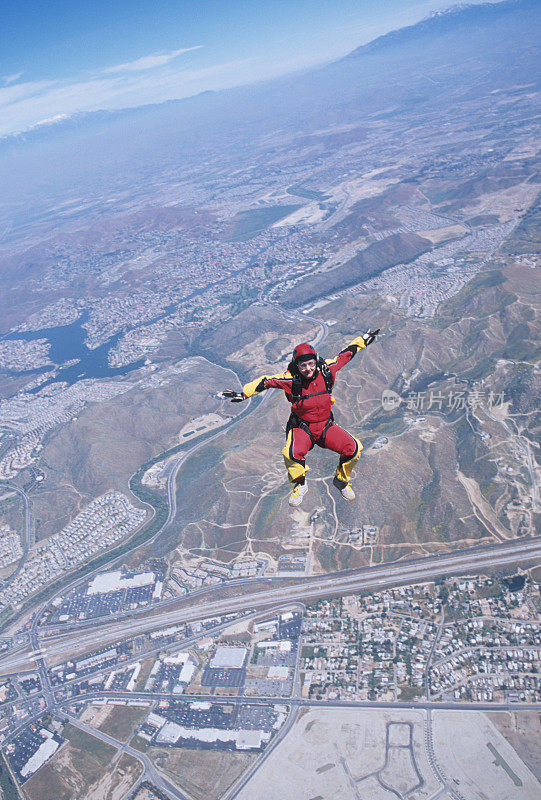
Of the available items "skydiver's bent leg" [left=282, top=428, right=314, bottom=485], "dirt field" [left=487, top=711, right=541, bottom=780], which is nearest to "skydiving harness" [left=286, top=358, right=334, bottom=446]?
"skydiver's bent leg" [left=282, top=428, right=314, bottom=485]

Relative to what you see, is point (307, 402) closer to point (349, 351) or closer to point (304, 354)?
point (304, 354)

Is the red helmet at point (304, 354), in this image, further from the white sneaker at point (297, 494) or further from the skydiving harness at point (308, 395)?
the white sneaker at point (297, 494)

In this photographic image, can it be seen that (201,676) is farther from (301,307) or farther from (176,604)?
(301,307)

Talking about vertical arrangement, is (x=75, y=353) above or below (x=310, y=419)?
below

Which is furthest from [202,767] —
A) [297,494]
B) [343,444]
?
[343,444]

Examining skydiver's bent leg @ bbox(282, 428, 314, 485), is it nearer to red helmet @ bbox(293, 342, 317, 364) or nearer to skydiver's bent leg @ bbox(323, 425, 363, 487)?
skydiver's bent leg @ bbox(323, 425, 363, 487)

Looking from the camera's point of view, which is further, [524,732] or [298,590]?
[298,590]

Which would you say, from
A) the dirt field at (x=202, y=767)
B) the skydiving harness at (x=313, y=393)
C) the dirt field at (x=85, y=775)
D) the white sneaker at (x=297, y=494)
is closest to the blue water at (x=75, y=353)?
the dirt field at (x=85, y=775)
